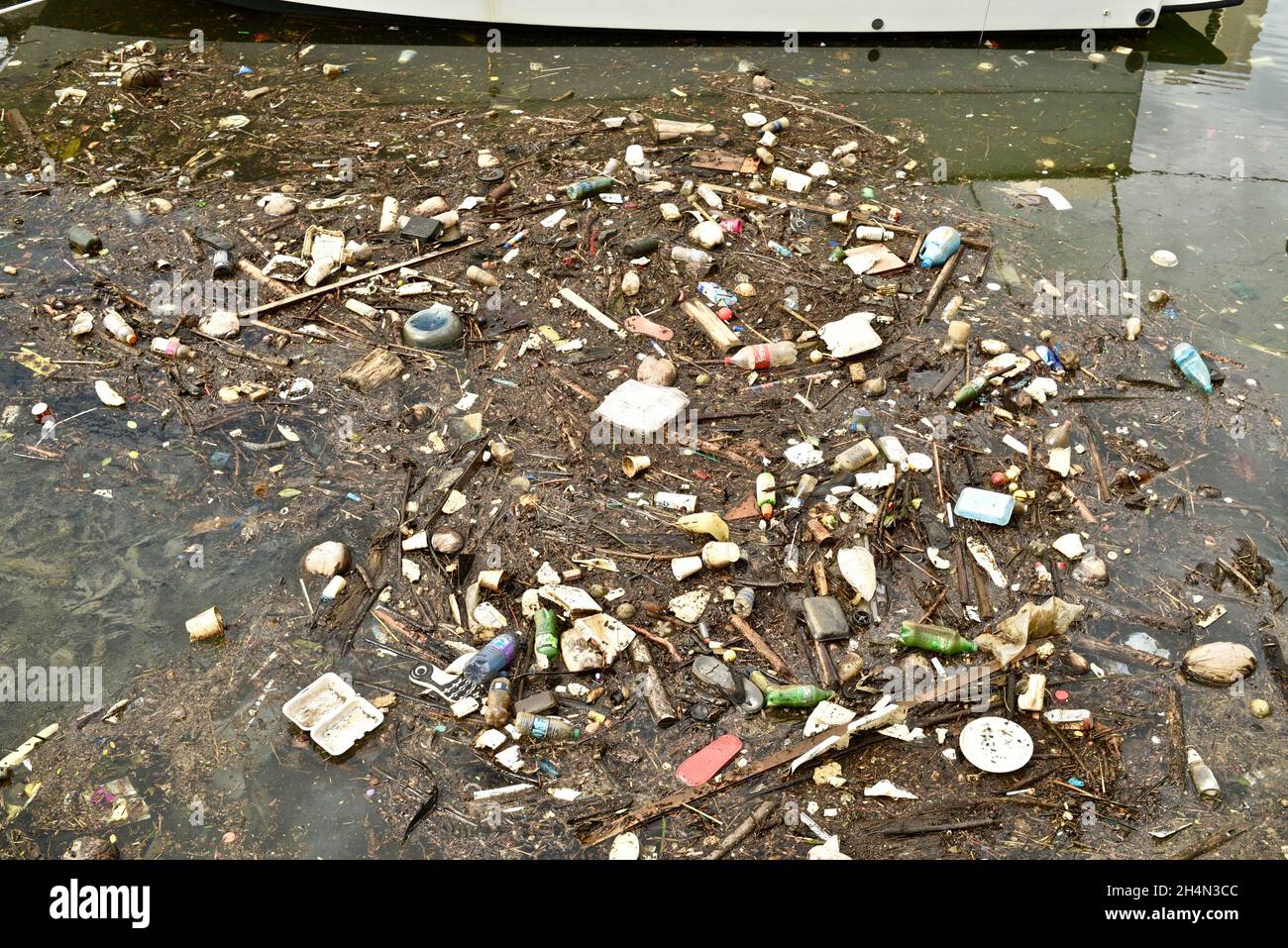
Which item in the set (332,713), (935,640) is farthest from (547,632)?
(935,640)

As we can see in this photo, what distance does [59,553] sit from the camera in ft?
12.4

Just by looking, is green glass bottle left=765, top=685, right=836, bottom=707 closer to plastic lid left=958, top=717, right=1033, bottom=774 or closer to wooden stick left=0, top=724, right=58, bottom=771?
plastic lid left=958, top=717, right=1033, bottom=774

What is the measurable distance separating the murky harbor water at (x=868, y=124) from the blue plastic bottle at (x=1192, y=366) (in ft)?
0.45

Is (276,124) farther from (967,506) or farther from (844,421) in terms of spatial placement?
(967,506)

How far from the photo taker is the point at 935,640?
3.36 m

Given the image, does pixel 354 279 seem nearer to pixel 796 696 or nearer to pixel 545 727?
pixel 545 727

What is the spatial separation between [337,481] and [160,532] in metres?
0.72

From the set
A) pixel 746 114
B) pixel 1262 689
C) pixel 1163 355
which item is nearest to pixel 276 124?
pixel 746 114

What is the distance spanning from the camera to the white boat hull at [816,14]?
7.09m

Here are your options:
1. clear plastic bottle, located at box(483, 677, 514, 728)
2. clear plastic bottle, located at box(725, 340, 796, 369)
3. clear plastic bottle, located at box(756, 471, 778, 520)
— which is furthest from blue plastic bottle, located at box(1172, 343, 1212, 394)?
clear plastic bottle, located at box(483, 677, 514, 728)

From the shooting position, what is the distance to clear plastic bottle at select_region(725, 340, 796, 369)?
448 centimetres

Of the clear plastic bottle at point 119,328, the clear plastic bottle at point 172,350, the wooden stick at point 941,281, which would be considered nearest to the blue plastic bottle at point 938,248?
the wooden stick at point 941,281

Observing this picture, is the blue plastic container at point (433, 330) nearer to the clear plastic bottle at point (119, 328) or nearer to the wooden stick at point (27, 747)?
the clear plastic bottle at point (119, 328)

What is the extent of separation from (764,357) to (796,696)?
1.84m
